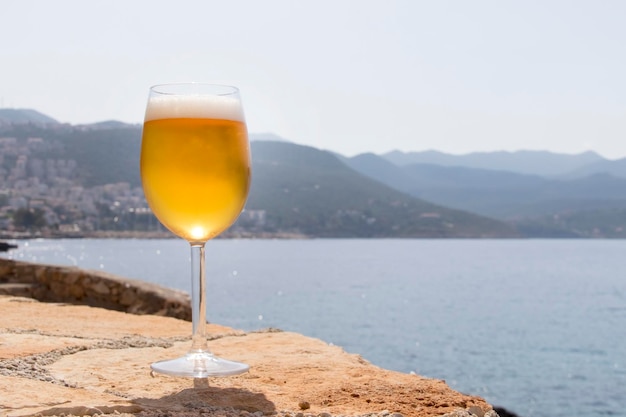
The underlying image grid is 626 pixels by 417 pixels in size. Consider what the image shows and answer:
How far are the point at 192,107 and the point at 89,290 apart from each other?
3963 mm

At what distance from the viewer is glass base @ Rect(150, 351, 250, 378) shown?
1875 millimetres

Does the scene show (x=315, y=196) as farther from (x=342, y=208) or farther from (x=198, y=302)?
(x=198, y=302)

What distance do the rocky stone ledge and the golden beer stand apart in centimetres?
304

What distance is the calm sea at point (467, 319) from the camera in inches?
1142

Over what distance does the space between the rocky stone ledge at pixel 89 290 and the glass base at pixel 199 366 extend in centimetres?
315

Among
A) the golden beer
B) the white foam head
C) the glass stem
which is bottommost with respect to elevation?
the glass stem

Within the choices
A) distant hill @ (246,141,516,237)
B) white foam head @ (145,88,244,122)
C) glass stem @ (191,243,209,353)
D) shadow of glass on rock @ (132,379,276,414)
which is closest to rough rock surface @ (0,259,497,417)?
shadow of glass on rock @ (132,379,276,414)

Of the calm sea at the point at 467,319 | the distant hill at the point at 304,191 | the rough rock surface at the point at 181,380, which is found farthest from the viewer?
the distant hill at the point at 304,191

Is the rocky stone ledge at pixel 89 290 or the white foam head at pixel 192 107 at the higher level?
the white foam head at pixel 192 107

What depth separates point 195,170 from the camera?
6.88ft

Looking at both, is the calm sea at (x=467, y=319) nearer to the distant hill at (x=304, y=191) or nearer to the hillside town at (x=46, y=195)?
the hillside town at (x=46, y=195)

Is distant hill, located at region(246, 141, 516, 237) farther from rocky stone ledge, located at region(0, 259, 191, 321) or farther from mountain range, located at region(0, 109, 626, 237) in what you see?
rocky stone ledge, located at region(0, 259, 191, 321)

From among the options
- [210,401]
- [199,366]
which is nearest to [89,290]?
[199,366]

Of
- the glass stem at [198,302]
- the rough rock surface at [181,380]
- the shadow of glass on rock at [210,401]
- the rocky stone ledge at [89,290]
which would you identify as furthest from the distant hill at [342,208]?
the shadow of glass on rock at [210,401]
